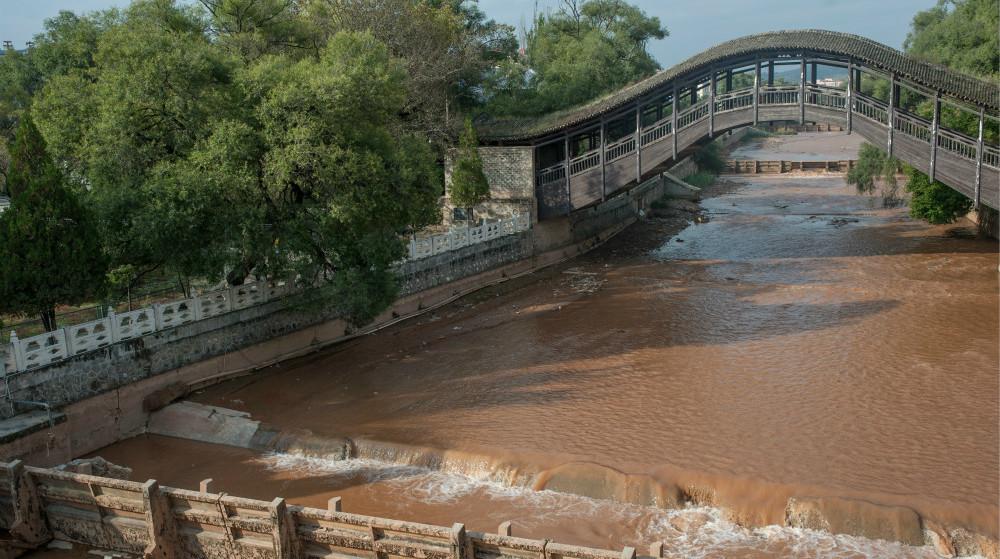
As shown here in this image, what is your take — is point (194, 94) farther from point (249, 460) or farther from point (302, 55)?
point (302, 55)

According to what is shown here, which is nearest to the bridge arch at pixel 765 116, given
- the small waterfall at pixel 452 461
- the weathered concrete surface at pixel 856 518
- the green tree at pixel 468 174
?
the green tree at pixel 468 174

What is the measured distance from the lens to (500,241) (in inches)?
1211

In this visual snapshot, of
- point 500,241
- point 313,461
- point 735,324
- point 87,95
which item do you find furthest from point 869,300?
point 87,95

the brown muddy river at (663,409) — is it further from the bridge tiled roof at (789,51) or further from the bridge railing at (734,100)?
the bridge railing at (734,100)

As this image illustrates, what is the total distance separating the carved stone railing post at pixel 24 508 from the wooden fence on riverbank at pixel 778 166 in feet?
184

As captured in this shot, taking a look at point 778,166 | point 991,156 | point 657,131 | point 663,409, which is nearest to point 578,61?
point 657,131

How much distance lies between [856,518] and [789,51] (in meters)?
20.9

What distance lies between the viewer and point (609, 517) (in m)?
14.0

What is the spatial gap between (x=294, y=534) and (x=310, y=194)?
36.7ft

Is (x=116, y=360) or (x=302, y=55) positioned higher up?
(x=302, y=55)

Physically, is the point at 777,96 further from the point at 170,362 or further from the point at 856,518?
the point at 170,362

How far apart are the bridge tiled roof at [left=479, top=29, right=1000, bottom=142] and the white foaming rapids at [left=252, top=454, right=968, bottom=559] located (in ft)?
61.7

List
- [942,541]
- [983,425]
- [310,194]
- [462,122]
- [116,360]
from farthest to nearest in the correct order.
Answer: [462,122] → [310,194] → [116,360] → [983,425] → [942,541]

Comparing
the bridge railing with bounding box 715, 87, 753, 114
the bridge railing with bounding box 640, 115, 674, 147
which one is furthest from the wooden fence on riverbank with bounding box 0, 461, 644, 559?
the bridge railing with bounding box 715, 87, 753, 114
